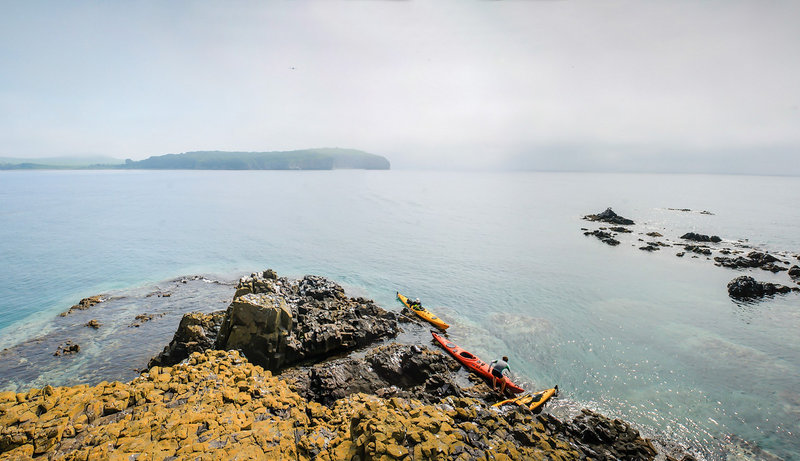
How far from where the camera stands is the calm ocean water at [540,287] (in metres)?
18.9

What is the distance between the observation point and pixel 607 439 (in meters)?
14.5

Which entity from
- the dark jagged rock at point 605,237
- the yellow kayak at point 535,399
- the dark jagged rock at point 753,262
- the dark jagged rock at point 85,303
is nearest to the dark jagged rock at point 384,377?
the yellow kayak at point 535,399

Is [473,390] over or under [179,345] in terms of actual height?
under

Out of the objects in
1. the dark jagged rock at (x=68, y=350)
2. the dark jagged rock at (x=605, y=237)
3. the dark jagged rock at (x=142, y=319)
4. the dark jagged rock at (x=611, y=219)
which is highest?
the dark jagged rock at (x=611, y=219)

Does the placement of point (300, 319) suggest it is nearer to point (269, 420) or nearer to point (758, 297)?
point (269, 420)

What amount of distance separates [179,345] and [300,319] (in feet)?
23.7

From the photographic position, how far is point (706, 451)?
15.0 m

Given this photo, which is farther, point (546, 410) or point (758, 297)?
point (758, 297)

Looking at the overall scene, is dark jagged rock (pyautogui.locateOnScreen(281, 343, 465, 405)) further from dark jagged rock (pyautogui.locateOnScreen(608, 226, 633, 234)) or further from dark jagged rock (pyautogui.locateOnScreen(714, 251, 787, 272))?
dark jagged rock (pyautogui.locateOnScreen(608, 226, 633, 234))

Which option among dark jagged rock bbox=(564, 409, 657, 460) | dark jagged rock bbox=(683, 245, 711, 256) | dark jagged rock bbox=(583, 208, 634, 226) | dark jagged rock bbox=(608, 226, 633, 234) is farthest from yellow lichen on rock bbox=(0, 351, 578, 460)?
dark jagged rock bbox=(583, 208, 634, 226)

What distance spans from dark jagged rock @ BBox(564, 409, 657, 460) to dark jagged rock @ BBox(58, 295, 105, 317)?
121 ft

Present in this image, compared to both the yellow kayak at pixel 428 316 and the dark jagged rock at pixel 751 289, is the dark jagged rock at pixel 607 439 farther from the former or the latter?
the dark jagged rock at pixel 751 289

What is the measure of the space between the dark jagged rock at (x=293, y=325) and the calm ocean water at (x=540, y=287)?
509cm

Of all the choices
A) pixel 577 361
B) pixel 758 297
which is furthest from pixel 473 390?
pixel 758 297
